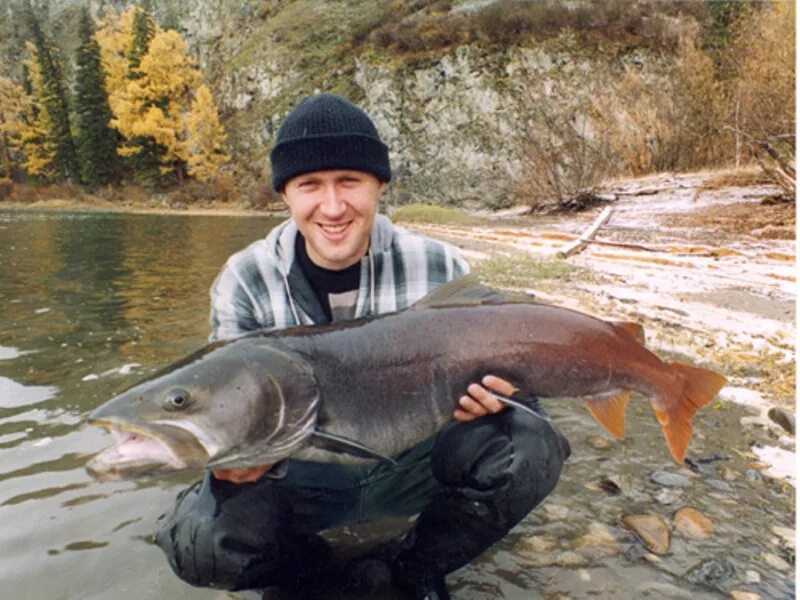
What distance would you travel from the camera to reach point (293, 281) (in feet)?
8.15

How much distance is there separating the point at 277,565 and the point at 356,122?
1.81 meters

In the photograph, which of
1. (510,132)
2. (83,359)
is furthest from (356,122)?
(510,132)

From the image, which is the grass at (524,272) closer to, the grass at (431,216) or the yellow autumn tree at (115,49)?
Answer: the grass at (431,216)

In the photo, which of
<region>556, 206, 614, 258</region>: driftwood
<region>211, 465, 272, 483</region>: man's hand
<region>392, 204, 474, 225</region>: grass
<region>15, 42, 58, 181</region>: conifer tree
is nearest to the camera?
<region>211, 465, 272, 483</region>: man's hand

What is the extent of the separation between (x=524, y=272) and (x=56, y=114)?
4773 cm

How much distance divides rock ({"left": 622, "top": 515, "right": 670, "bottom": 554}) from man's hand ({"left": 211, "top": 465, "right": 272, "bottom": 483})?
1656 millimetres

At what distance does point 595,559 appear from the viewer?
2.38 m

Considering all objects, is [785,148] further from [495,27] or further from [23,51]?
[23,51]

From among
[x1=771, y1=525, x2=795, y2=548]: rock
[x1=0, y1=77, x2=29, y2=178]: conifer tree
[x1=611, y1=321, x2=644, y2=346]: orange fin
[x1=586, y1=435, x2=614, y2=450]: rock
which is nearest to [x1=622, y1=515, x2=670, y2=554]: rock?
[x1=771, y1=525, x2=795, y2=548]: rock

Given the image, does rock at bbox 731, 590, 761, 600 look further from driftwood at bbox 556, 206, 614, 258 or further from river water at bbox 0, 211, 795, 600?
driftwood at bbox 556, 206, 614, 258

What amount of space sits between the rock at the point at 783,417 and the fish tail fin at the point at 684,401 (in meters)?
1.59

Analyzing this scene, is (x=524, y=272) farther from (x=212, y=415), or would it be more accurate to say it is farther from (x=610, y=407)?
(x=212, y=415)

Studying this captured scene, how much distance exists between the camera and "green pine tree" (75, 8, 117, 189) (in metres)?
42.5

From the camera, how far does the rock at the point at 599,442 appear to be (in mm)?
3361
